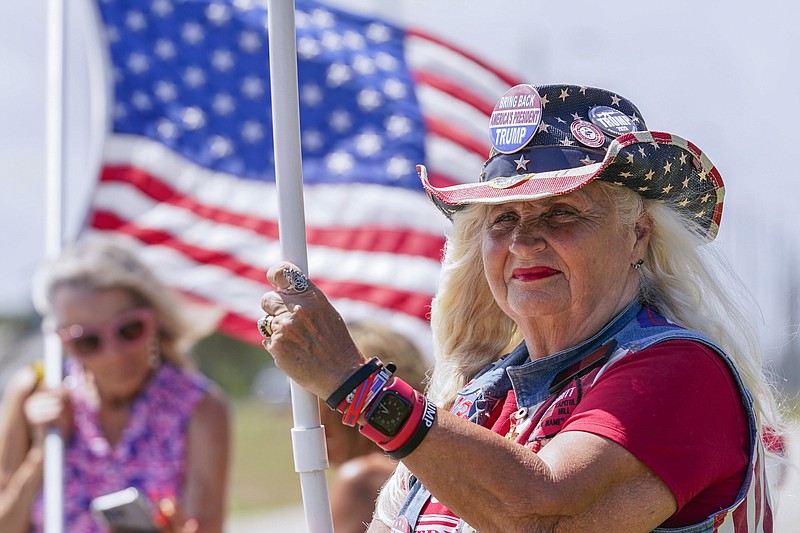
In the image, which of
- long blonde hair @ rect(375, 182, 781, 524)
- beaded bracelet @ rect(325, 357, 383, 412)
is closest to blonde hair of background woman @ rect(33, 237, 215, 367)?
long blonde hair @ rect(375, 182, 781, 524)

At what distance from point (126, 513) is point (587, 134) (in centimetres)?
274

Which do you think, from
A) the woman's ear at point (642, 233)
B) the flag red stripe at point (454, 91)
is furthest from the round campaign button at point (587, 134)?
the flag red stripe at point (454, 91)

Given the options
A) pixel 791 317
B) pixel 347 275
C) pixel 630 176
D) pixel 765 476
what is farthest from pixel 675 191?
pixel 347 275

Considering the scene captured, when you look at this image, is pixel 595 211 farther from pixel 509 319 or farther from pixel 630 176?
pixel 509 319

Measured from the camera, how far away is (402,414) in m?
2.11

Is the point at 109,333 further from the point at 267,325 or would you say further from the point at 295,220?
the point at 267,325

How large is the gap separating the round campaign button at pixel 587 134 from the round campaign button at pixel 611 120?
19mm

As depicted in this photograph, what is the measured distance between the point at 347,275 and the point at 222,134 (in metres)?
0.96

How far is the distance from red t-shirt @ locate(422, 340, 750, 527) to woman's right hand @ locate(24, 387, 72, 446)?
10.4 ft

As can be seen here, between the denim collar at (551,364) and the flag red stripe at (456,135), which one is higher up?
the denim collar at (551,364)

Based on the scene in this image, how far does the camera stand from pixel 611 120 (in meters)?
2.51

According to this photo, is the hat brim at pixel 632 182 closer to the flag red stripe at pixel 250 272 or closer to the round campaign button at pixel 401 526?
the round campaign button at pixel 401 526

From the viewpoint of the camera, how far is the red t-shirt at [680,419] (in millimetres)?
2109

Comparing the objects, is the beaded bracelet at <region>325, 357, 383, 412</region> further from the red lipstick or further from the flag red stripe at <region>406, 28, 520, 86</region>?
the flag red stripe at <region>406, 28, 520, 86</region>
